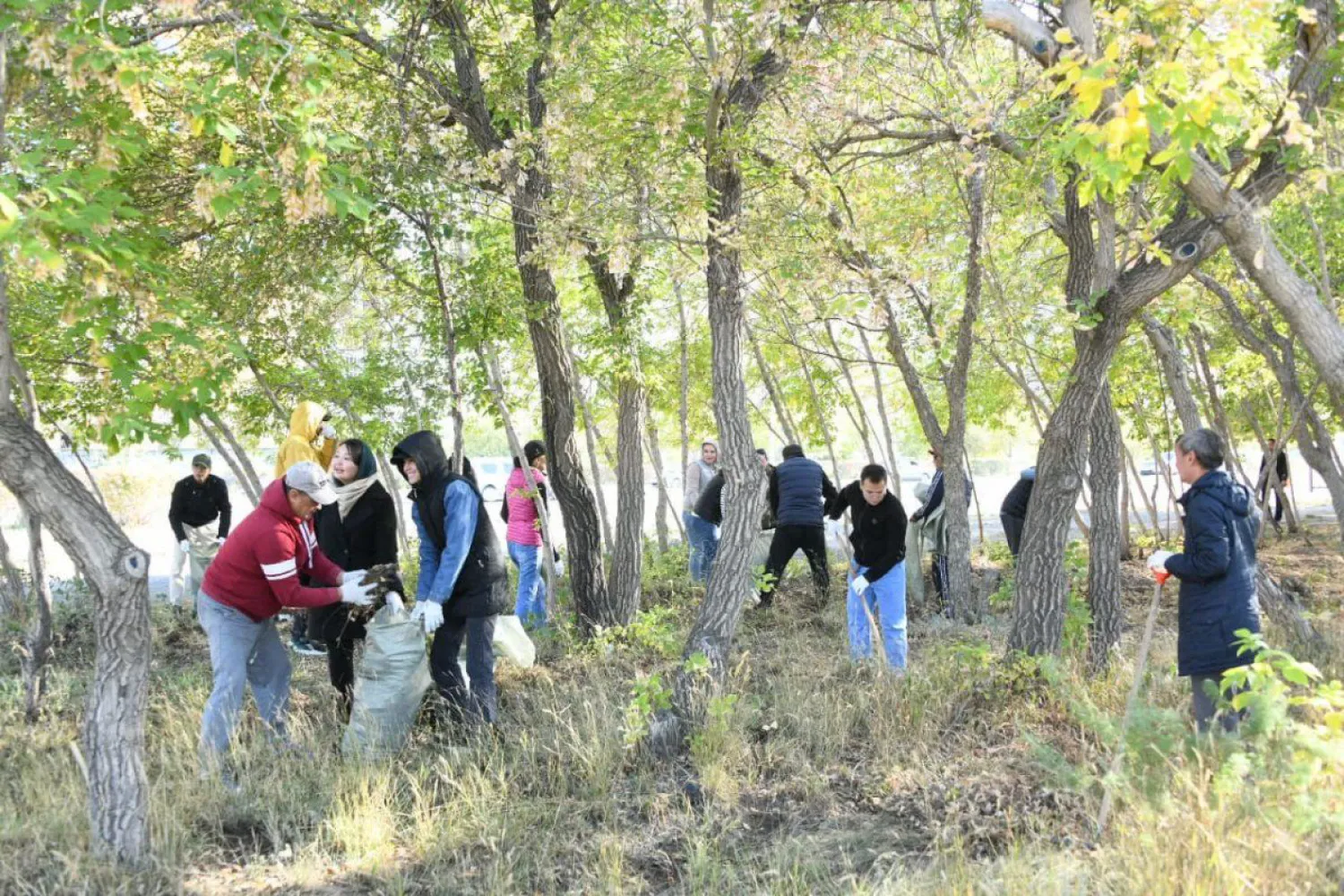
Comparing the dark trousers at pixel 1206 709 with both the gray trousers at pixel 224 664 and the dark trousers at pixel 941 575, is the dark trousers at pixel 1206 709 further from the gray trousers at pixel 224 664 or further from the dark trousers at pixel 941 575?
the dark trousers at pixel 941 575

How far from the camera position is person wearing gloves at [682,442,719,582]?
33.3 feet

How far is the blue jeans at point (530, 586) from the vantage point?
28.5 feet

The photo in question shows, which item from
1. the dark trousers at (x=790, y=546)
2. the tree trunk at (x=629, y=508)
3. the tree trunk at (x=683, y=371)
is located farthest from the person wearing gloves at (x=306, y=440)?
the tree trunk at (x=683, y=371)

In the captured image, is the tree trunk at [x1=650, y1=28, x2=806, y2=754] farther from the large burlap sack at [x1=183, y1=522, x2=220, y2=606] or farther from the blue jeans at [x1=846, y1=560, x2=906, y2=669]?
the large burlap sack at [x1=183, y1=522, x2=220, y2=606]

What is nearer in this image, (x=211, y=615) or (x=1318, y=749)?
(x=1318, y=749)

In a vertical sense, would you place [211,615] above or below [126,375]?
below

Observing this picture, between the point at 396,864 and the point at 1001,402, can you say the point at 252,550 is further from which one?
the point at 1001,402

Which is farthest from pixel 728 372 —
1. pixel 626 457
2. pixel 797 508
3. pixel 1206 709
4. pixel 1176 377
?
pixel 1176 377

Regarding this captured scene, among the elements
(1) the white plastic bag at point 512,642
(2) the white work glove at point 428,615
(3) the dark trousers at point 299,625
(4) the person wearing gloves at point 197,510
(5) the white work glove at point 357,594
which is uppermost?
(4) the person wearing gloves at point 197,510

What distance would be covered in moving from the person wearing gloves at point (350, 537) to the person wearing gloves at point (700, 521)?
15.6 ft

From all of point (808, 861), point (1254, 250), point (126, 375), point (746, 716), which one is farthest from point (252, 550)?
point (1254, 250)

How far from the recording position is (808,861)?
146 inches

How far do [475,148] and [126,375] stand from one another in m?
4.06

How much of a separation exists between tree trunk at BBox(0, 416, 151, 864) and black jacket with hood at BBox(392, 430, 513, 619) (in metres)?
1.55
